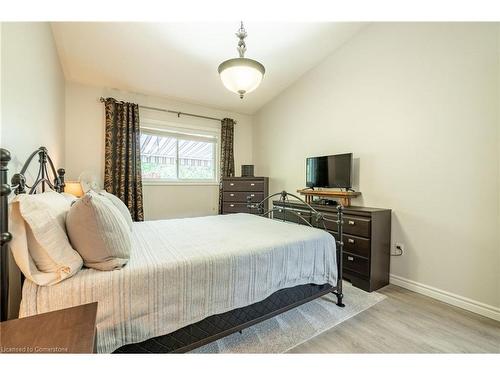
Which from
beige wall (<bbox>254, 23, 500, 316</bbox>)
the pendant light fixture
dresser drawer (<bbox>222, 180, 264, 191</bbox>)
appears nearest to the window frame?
dresser drawer (<bbox>222, 180, 264, 191</bbox>)

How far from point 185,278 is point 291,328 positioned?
39.2 inches

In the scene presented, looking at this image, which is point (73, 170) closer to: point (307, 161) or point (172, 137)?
point (172, 137)

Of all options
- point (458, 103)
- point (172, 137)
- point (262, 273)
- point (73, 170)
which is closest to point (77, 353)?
point (262, 273)

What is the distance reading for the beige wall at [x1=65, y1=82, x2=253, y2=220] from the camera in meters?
3.37

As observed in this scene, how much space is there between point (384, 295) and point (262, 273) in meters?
1.60

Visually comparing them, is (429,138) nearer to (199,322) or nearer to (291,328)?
(291,328)

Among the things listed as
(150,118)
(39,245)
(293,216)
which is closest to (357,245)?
(293,216)

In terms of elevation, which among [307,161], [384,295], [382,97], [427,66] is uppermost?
[427,66]

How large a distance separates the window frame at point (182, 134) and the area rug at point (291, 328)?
10.1 feet

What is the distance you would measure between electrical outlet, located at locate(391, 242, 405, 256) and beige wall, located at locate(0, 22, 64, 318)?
123 inches

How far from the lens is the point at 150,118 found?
3881 mm

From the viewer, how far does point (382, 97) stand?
8.66 ft

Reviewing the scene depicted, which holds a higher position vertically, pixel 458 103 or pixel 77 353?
pixel 458 103

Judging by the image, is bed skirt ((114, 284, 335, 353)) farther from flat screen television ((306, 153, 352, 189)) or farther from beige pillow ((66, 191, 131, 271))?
flat screen television ((306, 153, 352, 189))
